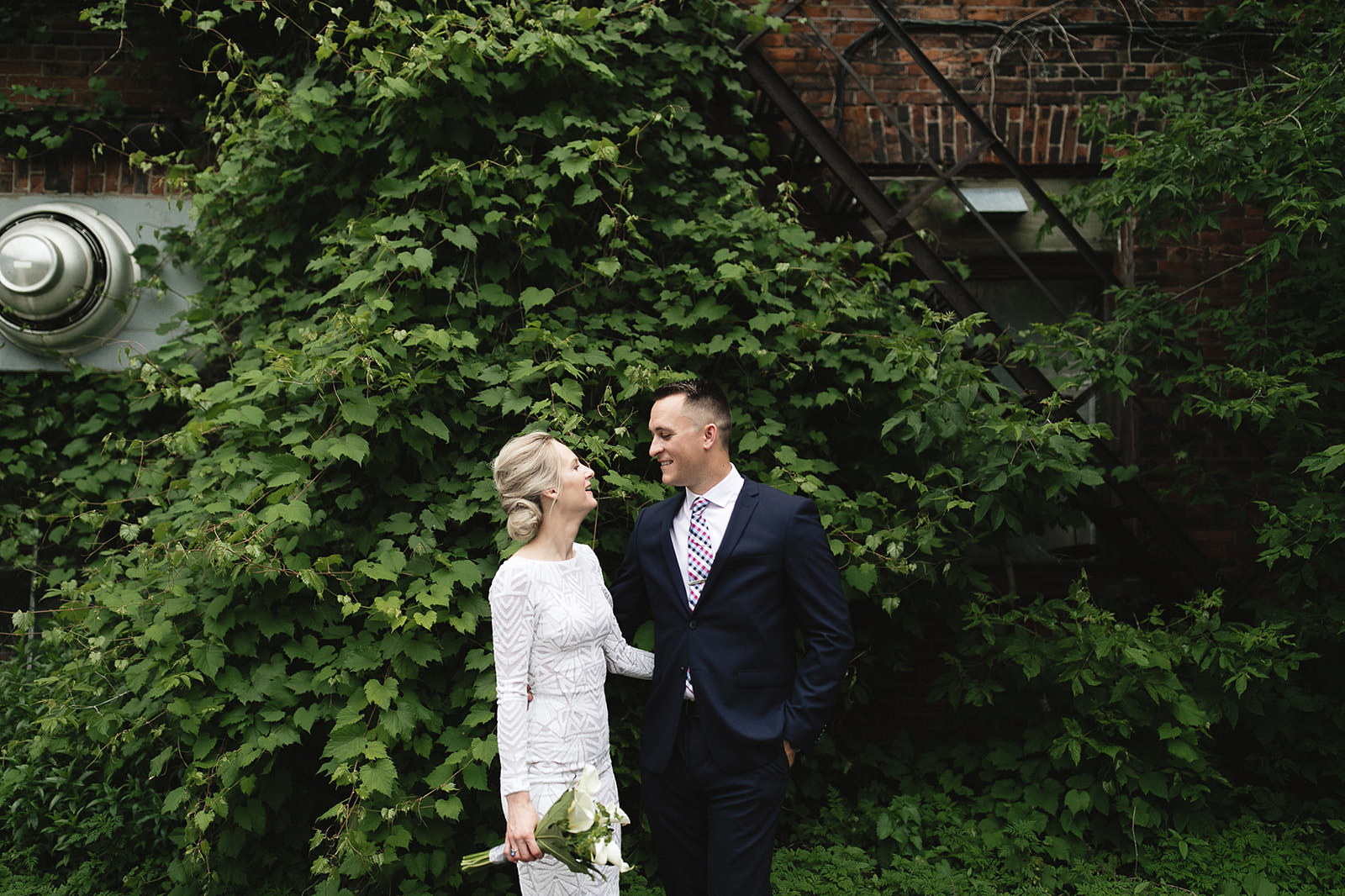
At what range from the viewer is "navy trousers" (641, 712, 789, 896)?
8.41 ft

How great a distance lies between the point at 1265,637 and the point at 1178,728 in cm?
56

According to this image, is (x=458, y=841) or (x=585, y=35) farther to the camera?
(x=585, y=35)

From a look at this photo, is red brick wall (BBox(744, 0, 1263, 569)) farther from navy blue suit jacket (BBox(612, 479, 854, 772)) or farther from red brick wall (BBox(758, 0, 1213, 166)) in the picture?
navy blue suit jacket (BBox(612, 479, 854, 772))

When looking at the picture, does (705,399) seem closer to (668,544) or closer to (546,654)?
(668,544)

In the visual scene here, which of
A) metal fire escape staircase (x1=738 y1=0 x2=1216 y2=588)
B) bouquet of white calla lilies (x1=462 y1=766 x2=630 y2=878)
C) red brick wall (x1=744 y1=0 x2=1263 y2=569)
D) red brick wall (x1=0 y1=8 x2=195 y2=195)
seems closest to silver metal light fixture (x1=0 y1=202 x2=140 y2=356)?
red brick wall (x1=0 y1=8 x2=195 y2=195)

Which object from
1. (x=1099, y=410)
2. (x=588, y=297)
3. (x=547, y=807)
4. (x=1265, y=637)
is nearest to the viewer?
(x=547, y=807)

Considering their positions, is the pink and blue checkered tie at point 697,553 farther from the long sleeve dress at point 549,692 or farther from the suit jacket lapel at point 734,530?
the long sleeve dress at point 549,692

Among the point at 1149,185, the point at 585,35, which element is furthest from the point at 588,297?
the point at 1149,185

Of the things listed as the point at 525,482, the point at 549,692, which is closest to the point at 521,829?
the point at 549,692

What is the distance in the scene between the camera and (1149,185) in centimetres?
433

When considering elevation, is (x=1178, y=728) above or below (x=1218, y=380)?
below

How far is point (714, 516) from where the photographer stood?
2.80 metres

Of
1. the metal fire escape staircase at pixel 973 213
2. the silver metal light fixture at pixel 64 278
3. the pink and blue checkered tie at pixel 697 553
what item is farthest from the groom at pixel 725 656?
the silver metal light fixture at pixel 64 278

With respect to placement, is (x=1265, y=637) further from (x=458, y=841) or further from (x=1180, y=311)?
(x=458, y=841)
